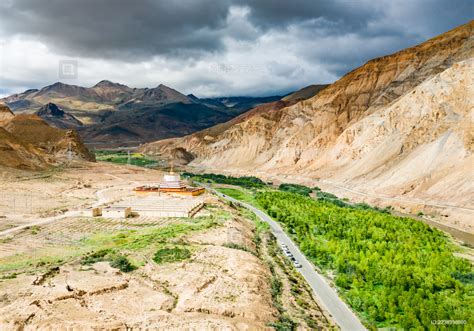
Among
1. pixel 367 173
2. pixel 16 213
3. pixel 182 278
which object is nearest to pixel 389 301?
pixel 182 278

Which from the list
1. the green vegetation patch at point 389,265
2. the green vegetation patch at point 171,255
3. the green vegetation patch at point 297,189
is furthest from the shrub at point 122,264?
the green vegetation patch at point 297,189

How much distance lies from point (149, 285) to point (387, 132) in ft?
211

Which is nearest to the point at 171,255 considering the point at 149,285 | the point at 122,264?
the point at 122,264

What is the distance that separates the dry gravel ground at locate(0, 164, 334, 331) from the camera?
16.5 meters

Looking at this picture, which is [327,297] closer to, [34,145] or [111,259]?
[111,259]

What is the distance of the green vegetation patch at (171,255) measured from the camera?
2469 centimetres

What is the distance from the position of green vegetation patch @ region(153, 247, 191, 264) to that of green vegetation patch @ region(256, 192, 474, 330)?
33.2ft

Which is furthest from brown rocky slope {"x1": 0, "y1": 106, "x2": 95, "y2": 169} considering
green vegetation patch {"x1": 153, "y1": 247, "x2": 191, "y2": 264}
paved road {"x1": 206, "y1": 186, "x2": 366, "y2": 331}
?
paved road {"x1": 206, "y1": 186, "x2": 366, "y2": 331}

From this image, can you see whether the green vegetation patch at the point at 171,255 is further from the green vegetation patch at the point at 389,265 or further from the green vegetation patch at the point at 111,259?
the green vegetation patch at the point at 389,265

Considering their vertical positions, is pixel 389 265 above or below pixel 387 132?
below

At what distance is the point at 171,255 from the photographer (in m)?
25.4

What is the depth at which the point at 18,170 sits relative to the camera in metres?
69.5

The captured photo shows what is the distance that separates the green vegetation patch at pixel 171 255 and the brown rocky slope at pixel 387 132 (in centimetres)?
3392

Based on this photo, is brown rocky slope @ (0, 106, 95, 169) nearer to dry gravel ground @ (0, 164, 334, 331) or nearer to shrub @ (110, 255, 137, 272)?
dry gravel ground @ (0, 164, 334, 331)
